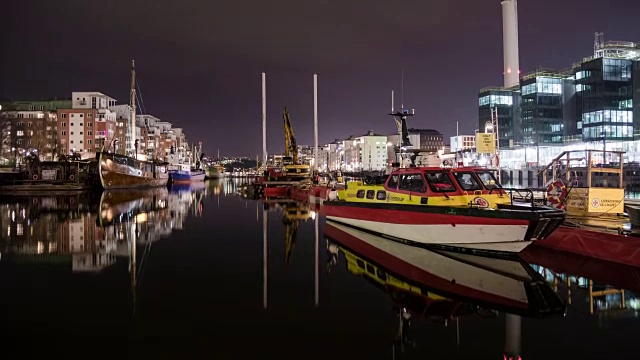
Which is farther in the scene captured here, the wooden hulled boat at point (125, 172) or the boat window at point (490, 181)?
the wooden hulled boat at point (125, 172)

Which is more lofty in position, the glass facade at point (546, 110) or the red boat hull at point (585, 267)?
the glass facade at point (546, 110)

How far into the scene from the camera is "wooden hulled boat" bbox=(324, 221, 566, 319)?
826 cm

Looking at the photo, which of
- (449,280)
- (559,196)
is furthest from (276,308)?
(559,196)

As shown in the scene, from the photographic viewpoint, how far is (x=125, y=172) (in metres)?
62.8

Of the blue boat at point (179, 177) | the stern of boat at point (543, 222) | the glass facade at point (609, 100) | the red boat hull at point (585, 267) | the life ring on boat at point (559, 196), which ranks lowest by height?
the red boat hull at point (585, 267)

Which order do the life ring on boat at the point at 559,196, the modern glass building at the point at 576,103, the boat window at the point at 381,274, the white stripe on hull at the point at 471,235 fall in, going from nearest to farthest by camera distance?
the boat window at the point at 381,274 → the white stripe on hull at the point at 471,235 → the life ring on boat at the point at 559,196 → the modern glass building at the point at 576,103

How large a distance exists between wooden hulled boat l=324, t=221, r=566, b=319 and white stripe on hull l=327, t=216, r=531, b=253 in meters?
0.33

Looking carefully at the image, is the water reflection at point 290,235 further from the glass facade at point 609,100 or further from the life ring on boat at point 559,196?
the glass facade at point 609,100

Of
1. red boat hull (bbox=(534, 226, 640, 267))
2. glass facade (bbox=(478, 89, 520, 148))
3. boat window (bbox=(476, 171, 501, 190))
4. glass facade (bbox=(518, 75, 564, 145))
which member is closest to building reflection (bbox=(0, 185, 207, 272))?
boat window (bbox=(476, 171, 501, 190))

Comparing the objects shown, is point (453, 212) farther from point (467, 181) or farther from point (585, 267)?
point (585, 267)

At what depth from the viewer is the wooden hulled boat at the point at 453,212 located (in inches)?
470

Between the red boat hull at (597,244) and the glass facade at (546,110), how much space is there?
390ft

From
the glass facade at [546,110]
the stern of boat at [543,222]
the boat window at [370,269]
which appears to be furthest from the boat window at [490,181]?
the glass facade at [546,110]

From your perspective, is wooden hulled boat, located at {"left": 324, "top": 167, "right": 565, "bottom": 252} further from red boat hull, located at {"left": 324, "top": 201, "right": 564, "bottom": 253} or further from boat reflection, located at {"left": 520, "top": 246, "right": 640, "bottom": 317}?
boat reflection, located at {"left": 520, "top": 246, "right": 640, "bottom": 317}
